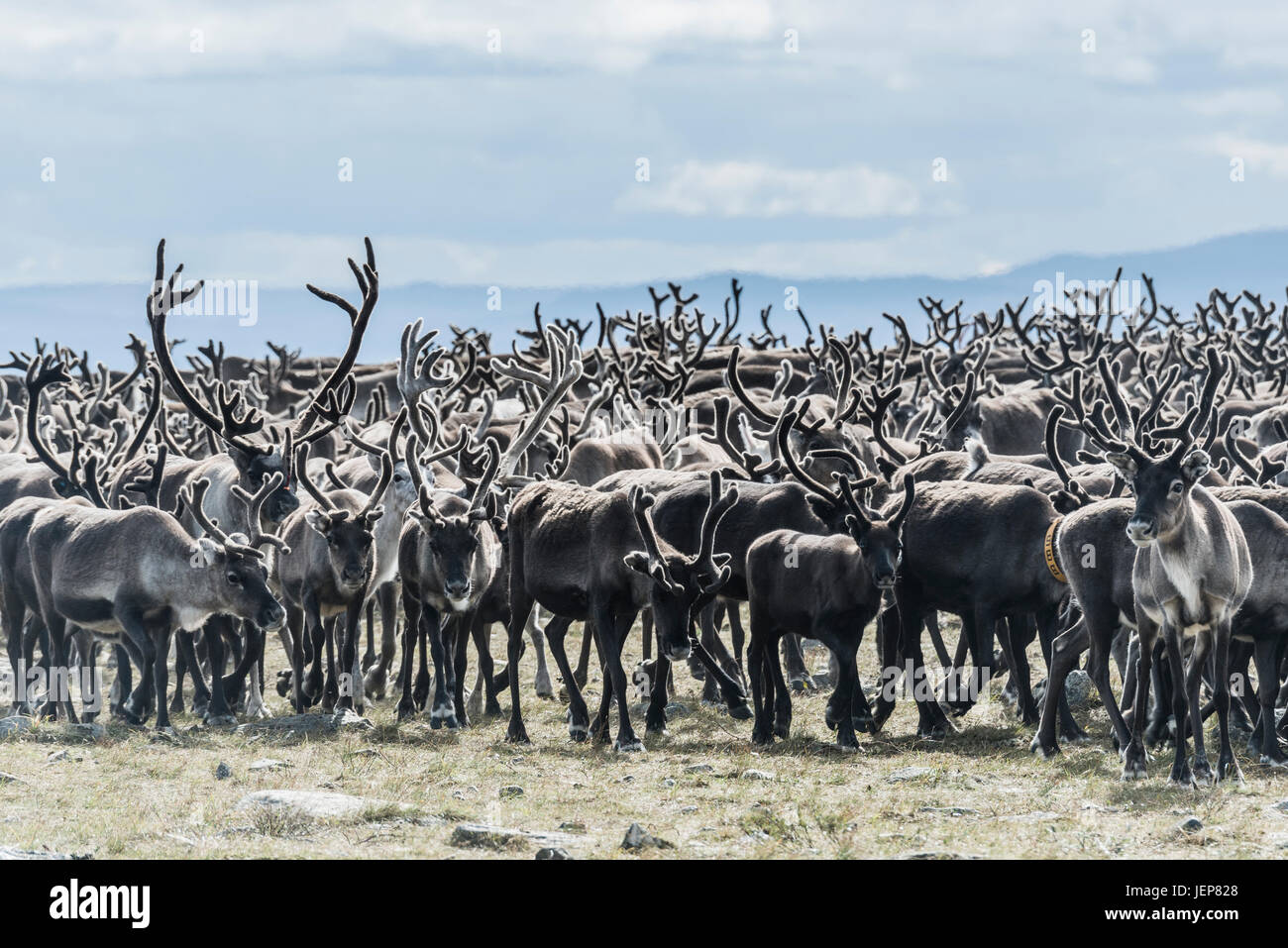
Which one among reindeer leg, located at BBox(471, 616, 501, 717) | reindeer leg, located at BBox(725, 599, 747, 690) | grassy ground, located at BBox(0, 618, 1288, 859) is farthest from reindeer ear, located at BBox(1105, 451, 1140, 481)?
reindeer leg, located at BBox(471, 616, 501, 717)

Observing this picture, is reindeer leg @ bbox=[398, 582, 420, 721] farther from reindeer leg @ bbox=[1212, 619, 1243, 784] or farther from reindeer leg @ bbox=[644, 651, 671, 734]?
reindeer leg @ bbox=[1212, 619, 1243, 784]

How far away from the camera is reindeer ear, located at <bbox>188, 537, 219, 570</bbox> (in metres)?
11.5

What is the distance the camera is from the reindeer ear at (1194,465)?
8.74 metres

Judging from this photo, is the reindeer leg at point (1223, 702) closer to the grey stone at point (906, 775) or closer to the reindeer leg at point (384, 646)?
the grey stone at point (906, 775)

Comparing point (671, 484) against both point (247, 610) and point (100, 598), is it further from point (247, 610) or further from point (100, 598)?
point (100, 598)

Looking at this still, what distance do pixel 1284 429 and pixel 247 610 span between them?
38.2 feet

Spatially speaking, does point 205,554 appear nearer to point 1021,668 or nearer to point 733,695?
point 733,695

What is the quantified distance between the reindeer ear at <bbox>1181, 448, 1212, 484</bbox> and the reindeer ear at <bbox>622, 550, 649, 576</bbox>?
342cm

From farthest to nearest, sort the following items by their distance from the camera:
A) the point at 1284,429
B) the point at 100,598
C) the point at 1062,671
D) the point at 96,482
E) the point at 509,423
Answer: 1. the point at 509,423
2. the point at 1284,429
3. the point at 96,482
4. the point at 100,598
5. the point at 1062,671

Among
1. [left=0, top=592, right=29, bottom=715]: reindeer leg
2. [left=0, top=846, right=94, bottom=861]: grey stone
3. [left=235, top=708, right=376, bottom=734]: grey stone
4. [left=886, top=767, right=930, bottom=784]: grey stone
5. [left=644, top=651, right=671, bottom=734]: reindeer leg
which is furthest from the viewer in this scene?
[left=0, top=592, right=29, bottom=715]: reindeer leg

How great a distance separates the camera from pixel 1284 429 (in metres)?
17.0

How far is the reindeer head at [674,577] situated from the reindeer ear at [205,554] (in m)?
3.30

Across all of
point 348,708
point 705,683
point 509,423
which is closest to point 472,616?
point 348,708

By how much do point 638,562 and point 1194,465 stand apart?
3.52 metres
